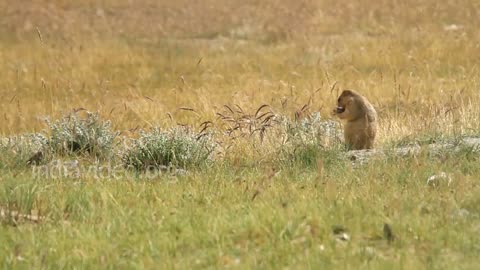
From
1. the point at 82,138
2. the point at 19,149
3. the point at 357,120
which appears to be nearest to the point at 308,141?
the point at 357,120

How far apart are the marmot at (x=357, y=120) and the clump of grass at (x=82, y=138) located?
1.84m

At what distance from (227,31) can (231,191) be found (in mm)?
17975

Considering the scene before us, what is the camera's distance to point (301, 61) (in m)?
16.8

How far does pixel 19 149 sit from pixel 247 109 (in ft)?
14.9

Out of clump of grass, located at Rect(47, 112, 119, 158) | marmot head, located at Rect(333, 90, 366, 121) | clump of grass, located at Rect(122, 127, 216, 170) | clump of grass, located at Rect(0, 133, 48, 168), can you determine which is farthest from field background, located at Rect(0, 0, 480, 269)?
clump of grass, located at Rect(47, 112, 119, 158)

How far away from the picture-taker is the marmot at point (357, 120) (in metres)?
6.65

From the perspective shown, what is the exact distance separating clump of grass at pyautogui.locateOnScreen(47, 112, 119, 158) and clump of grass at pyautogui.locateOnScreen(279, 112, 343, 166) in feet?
4.63

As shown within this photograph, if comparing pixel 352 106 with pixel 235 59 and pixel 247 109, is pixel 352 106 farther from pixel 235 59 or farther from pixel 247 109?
pixel 235 59

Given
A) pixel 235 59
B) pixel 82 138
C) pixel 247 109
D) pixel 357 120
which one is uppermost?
pixel 357 120

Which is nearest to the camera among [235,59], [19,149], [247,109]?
[19,149]

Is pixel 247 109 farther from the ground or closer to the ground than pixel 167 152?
closer to the ground

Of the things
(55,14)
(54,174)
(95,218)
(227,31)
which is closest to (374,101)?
(54,174)

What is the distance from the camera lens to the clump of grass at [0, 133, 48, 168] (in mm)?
6328

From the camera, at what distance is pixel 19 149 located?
21.8ft
